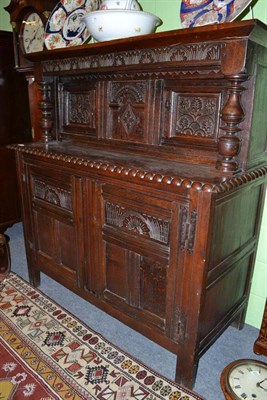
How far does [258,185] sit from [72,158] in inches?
36.5

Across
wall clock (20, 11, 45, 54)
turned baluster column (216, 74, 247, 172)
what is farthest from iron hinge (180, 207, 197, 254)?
wall clock (20, 11, 45, 54)

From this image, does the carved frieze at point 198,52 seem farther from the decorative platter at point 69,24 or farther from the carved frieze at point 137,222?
the decorative platter at point 69,24

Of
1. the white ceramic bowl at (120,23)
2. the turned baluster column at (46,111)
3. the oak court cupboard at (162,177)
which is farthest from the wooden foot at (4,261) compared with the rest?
the white ceramic bowl at (120,23)

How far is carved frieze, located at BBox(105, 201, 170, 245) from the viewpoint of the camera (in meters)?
1.37

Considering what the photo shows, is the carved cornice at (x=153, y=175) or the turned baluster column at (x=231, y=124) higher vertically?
the turned baluster column at (x=231, y=124)

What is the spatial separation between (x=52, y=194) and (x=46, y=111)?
561mm

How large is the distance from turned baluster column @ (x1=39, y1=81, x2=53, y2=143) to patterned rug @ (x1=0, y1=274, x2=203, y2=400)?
1.13m

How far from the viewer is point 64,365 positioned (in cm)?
160

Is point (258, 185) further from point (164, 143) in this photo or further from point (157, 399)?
point (157, 399)

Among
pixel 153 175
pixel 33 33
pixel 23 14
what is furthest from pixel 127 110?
pixel 23 14

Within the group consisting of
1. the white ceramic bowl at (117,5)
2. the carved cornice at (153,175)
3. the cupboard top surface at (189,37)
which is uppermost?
the white ceramic bowl at (117,5)

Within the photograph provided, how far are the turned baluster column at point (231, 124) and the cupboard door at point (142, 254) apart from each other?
253 millimetres

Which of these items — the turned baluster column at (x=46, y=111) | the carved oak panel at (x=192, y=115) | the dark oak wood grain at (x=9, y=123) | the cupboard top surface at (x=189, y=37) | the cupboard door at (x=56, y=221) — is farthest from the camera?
the dark oak wood grain at (x=9, y=123)

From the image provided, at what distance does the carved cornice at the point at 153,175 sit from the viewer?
1145 millimetres
